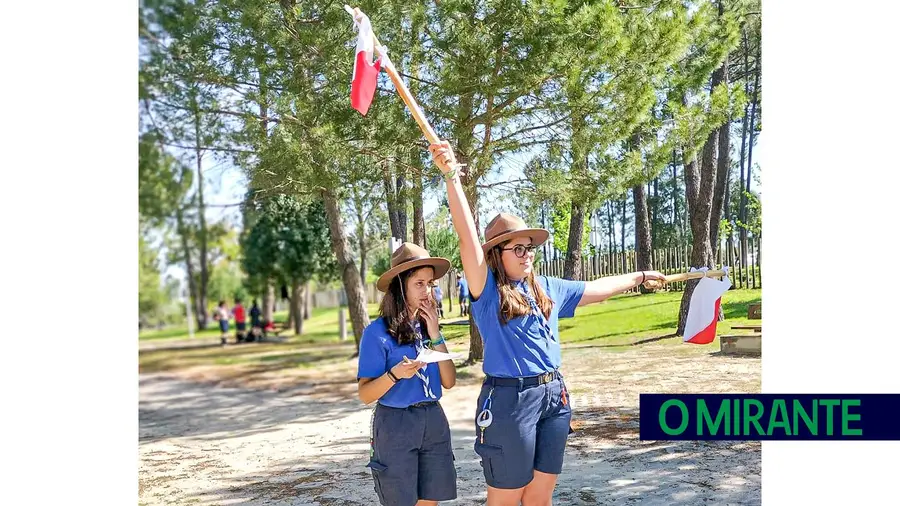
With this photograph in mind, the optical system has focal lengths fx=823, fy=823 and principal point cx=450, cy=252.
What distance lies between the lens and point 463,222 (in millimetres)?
2600

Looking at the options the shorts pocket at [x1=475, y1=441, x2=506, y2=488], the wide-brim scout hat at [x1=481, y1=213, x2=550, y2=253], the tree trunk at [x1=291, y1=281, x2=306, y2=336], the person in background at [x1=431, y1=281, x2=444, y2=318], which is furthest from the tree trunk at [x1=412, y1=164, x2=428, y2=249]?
the tree trunk at [x1=291, y1=281, x2=306, y2=336]

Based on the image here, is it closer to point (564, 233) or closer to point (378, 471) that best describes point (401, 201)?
point (564, 233)

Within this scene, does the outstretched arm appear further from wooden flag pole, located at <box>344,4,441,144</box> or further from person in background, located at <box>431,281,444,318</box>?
person in background, located at <box>431,281,444,318</box>

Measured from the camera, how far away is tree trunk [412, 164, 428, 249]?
433 centimetres

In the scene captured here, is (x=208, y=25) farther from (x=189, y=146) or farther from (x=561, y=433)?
(x=561, y=433)

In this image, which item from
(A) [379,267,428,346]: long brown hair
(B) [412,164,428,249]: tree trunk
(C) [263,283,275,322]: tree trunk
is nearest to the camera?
(A) [379,267,428,346]: long brown hair

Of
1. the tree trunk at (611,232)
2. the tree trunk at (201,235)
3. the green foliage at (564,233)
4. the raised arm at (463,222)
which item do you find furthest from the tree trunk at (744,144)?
the tree trunk at (201,235)

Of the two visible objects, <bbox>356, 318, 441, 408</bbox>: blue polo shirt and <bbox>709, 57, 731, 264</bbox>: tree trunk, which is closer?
<bbox>356, 318, 441, 408</bbox>: blue polo shirt

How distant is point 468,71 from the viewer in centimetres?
425

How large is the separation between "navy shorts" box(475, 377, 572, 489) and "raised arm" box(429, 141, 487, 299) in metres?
0.39

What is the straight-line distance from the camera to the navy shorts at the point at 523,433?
2738 mm

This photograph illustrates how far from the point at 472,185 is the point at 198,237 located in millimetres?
2199

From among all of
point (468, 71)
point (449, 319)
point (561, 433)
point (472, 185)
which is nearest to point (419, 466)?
point (561, 433)
